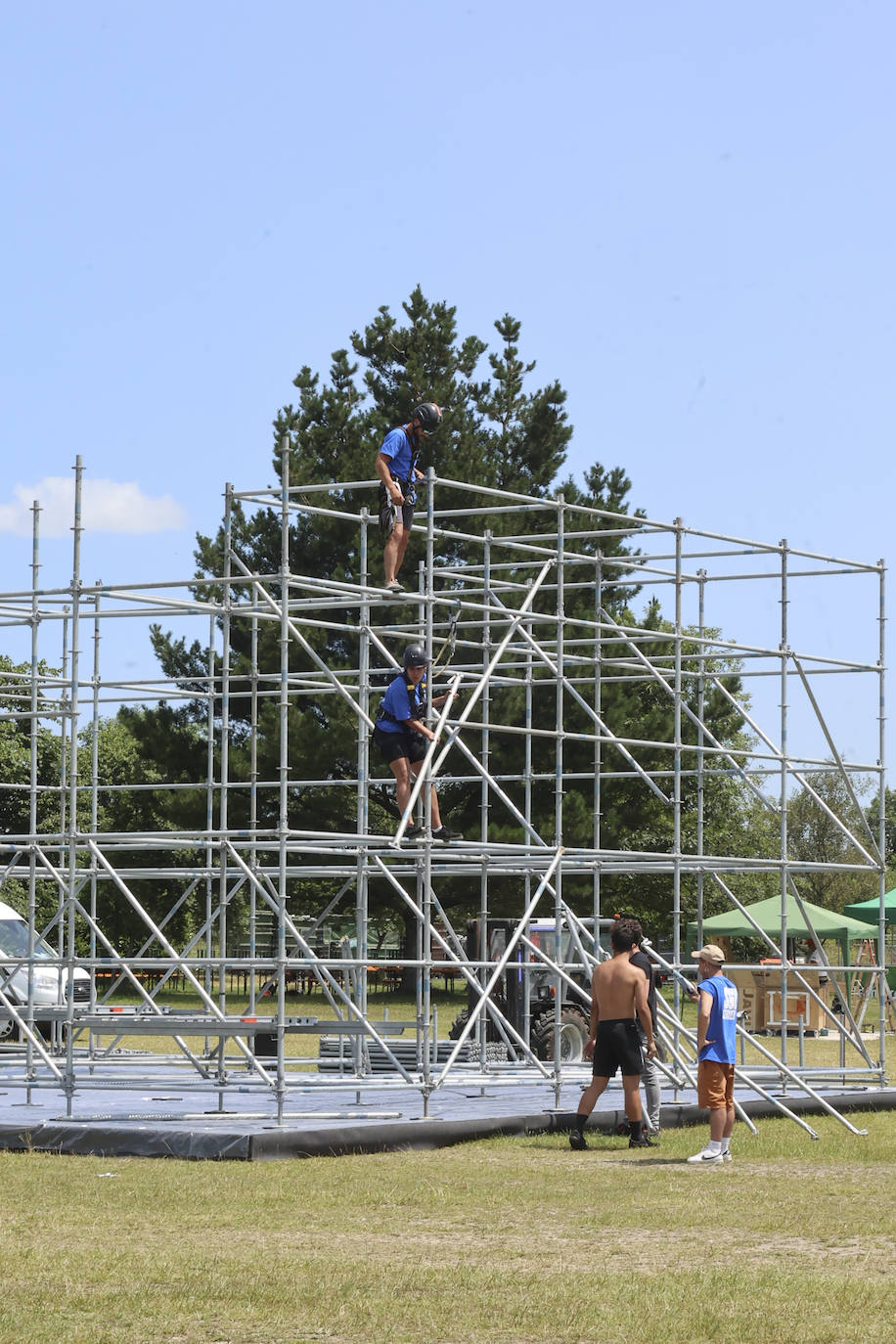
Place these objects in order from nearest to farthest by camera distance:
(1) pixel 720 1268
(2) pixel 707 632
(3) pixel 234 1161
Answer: (1) pixel 720 1268 < (3) pixel 234 1161 < (2) pixel 707 632

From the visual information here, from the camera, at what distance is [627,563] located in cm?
2059

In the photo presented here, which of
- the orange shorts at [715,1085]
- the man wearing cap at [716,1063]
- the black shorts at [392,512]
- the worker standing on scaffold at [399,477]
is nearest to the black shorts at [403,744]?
the worker standing on scaffold at [399,477]

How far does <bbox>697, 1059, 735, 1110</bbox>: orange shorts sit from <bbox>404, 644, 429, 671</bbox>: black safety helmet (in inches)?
147

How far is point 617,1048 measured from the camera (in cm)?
1489

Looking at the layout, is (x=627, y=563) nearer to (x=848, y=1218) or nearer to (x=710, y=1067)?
(x=710, y=1067)

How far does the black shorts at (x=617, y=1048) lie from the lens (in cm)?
1486

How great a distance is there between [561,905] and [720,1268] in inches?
310

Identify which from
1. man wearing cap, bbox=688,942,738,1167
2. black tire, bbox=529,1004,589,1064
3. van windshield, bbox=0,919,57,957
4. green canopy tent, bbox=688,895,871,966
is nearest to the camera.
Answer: man wearing cap, bbox=688,942,738,1167

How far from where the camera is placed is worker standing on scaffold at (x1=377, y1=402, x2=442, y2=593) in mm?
16375

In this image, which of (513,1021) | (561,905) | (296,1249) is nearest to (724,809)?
(513,1021)

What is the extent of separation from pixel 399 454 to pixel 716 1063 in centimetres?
520

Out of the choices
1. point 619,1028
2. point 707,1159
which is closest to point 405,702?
point 619,1028

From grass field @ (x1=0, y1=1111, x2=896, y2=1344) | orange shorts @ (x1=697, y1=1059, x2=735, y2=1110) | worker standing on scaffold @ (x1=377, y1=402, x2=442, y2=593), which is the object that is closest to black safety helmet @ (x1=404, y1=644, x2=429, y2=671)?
worker standing on scaffold @ (x1=377, y1=402, x2=442, y2=593)

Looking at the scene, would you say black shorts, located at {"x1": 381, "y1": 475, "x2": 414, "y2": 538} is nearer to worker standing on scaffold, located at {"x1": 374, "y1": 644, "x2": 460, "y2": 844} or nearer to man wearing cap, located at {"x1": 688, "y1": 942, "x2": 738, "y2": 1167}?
worker standing on scaffold, located at {"x1": 374, "y1": 644, "x2": 460, "y2": 844}
